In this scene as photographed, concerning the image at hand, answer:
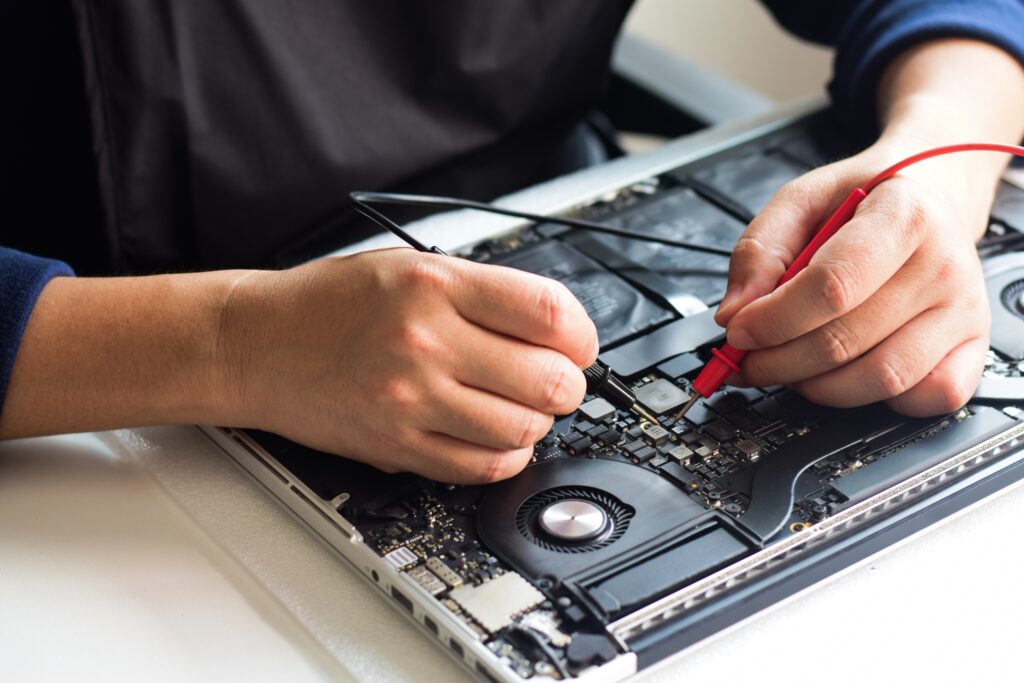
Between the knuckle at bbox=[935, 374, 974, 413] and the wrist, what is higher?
the knuckle at bbox=[935, 374, 974, 413]

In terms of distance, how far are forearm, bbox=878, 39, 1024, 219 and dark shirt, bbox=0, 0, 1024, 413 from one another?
0.07 ft

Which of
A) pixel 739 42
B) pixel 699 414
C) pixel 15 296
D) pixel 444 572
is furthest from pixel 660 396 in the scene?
pixel 739 42

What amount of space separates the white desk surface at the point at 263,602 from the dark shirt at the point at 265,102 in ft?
1.21

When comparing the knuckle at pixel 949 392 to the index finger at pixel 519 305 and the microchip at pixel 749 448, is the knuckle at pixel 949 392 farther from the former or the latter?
the index finger at pixel 519 305

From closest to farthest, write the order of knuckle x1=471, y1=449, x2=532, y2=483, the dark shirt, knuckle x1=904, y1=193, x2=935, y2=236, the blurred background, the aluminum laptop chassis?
1. the aluminum laptop chassis
2. knuckle x1=471, y1=449, x2=532, y2=483
3. knuckle x1=904, y1=193, x2=935, y2=236
4. the dark shirt
5. the blurred background

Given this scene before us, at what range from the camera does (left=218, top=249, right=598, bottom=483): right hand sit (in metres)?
0.81

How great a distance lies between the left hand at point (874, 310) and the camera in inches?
34.9

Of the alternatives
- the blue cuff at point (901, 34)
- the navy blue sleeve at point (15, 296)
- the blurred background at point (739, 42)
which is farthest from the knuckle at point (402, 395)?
the blurred background at point (739, 42)

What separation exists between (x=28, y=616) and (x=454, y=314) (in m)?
0.37

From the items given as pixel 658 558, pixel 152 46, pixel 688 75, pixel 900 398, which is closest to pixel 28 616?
pixel 658 558

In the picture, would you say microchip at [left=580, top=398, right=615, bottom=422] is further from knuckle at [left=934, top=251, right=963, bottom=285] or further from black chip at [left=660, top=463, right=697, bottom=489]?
knuckle at [left=934, top=251, right=963, bottom=285]

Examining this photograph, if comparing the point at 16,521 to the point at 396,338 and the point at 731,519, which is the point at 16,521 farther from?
the point at 731,519

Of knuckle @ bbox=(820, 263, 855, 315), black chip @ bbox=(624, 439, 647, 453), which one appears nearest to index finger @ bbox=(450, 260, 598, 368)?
black chip @ bbox=(624, 439, 647, 453)

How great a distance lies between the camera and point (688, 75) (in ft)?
5.49
